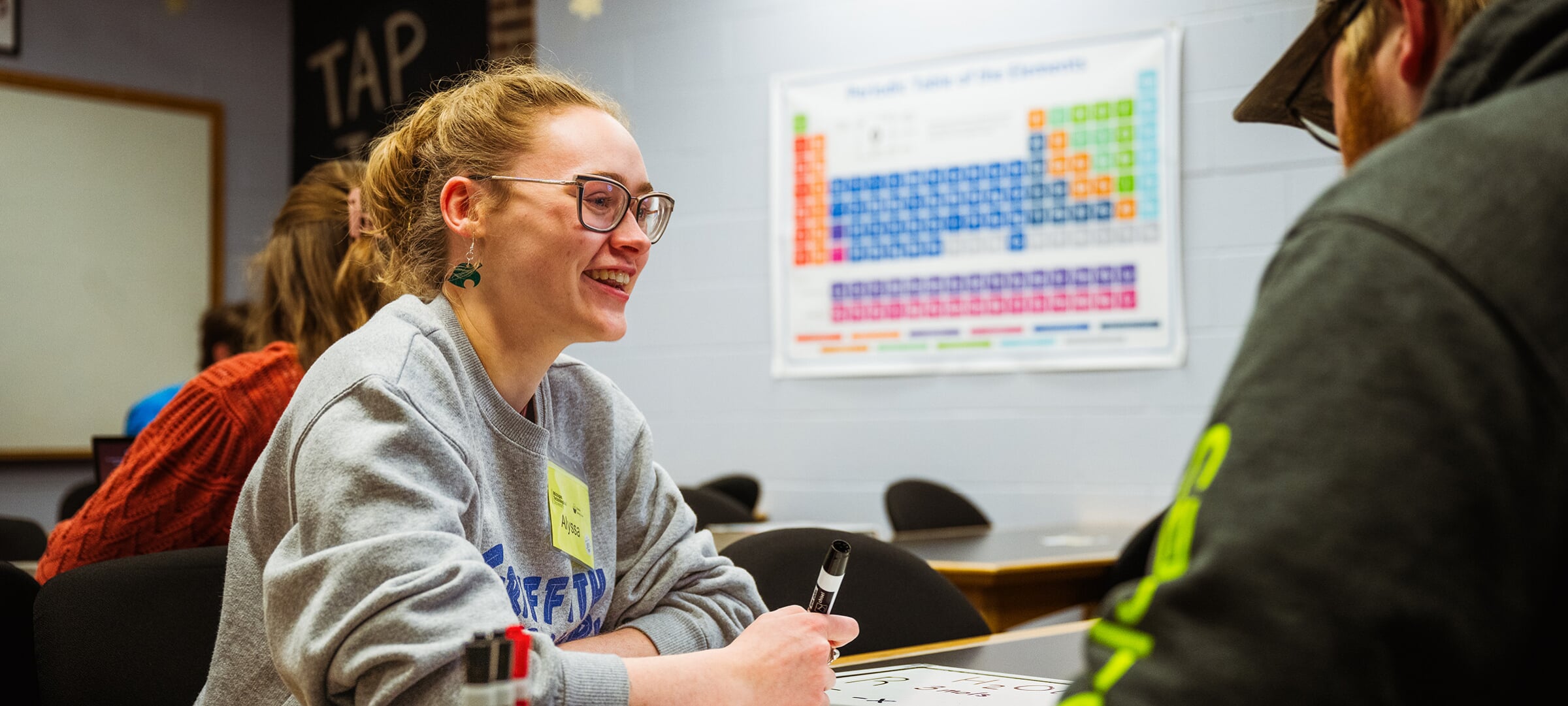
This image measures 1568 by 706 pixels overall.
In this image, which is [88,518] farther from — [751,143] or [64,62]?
[64,62]

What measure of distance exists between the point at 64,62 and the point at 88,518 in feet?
13.7

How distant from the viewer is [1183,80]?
137 inches

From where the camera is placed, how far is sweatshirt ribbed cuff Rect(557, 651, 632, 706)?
3.10 feet

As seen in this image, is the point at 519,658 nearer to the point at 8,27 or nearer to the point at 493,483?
the point at 493,483

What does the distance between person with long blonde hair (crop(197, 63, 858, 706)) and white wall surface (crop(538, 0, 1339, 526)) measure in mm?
2127

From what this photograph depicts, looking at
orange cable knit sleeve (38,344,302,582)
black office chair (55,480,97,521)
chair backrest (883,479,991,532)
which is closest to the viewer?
orange cable knit sleeve (38,344,302,582)

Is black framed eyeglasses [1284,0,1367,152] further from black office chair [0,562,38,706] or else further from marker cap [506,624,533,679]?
black office chair [0,562,38,706]

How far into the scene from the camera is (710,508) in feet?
8.98

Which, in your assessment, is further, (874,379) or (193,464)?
(874,379)

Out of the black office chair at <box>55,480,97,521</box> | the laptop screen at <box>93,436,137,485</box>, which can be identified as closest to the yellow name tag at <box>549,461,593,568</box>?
the laptop screen at <box>93,436,137,485</box>

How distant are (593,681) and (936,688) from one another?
0.35 metres

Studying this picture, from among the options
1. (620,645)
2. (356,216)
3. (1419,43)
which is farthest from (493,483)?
(1419,43)

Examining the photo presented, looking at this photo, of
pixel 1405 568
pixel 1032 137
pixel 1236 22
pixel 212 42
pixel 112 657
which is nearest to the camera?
pixel 1405 568

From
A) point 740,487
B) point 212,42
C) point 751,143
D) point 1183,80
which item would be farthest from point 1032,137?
point 212,42
